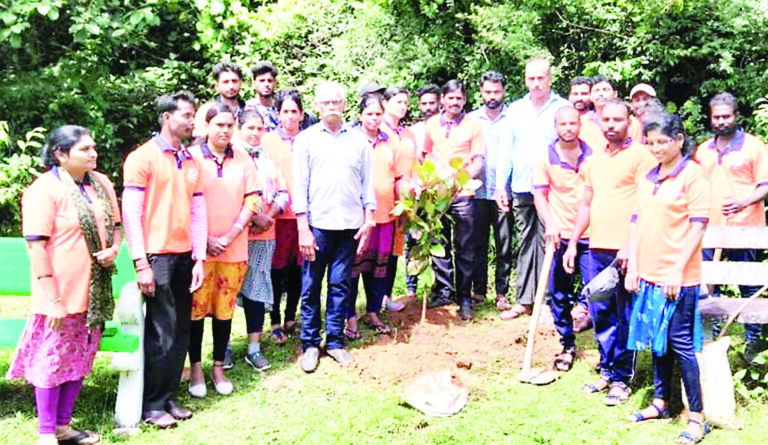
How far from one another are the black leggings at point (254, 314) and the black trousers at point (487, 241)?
79.4 inches

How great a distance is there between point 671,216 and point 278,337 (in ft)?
10.1

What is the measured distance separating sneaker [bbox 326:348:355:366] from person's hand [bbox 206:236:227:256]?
117 cm

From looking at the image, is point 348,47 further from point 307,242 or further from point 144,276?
point 144,276

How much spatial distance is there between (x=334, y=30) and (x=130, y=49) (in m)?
2.84

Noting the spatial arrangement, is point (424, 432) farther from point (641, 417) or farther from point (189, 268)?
point (189, 268)

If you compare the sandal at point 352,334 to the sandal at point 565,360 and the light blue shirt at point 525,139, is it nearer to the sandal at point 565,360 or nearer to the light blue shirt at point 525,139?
the sandal at point 565,360

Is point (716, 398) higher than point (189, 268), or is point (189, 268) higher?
point (189, 268)

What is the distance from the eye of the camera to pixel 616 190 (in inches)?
189

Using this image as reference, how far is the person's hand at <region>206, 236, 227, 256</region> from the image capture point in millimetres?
4770

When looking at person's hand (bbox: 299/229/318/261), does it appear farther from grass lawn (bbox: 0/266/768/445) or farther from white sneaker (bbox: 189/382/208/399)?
white sneaker (bbox: 189/382/208/399)

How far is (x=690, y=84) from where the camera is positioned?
26.3ft

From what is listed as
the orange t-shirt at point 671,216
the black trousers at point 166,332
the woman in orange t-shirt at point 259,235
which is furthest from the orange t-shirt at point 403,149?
the orange t-shirt at point 671,216

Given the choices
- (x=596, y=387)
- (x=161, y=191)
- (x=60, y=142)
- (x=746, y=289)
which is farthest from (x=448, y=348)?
(x=60, y=142)

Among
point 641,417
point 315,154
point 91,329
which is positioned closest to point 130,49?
point 315,154
